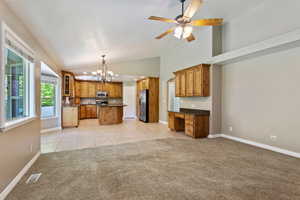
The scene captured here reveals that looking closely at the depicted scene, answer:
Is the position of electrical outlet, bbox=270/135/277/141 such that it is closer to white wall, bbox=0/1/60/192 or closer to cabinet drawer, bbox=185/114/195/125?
cabinet drawer, bbox=185/114/195/125

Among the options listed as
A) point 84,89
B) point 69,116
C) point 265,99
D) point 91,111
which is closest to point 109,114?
point 69,116

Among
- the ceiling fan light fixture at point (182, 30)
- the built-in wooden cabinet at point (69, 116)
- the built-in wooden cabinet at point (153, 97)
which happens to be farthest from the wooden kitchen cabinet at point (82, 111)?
the ceiling fan light fixture at point (182, 30)

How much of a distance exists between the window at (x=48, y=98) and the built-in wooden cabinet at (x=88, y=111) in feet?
10.1

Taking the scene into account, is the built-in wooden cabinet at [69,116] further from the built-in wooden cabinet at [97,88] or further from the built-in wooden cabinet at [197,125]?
the built-in wooden cabinet at [197,125]

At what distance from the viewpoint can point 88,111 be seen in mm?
9031

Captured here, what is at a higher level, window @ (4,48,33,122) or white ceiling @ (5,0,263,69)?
white ceiling @ (5,0,263,69)

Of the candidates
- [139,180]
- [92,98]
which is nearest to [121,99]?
[92,98]

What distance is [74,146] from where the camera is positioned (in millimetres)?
3799

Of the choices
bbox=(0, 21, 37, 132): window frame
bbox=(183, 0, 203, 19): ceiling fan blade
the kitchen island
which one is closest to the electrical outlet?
bbox=(183, 0, 203, 19): ceiling fan blade

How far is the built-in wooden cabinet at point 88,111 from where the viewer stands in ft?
29.1

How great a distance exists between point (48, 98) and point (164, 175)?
5459 mm

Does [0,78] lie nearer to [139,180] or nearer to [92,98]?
[139,180]

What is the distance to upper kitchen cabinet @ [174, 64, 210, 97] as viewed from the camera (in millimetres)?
4682

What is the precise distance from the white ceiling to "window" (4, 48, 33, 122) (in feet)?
2.08
